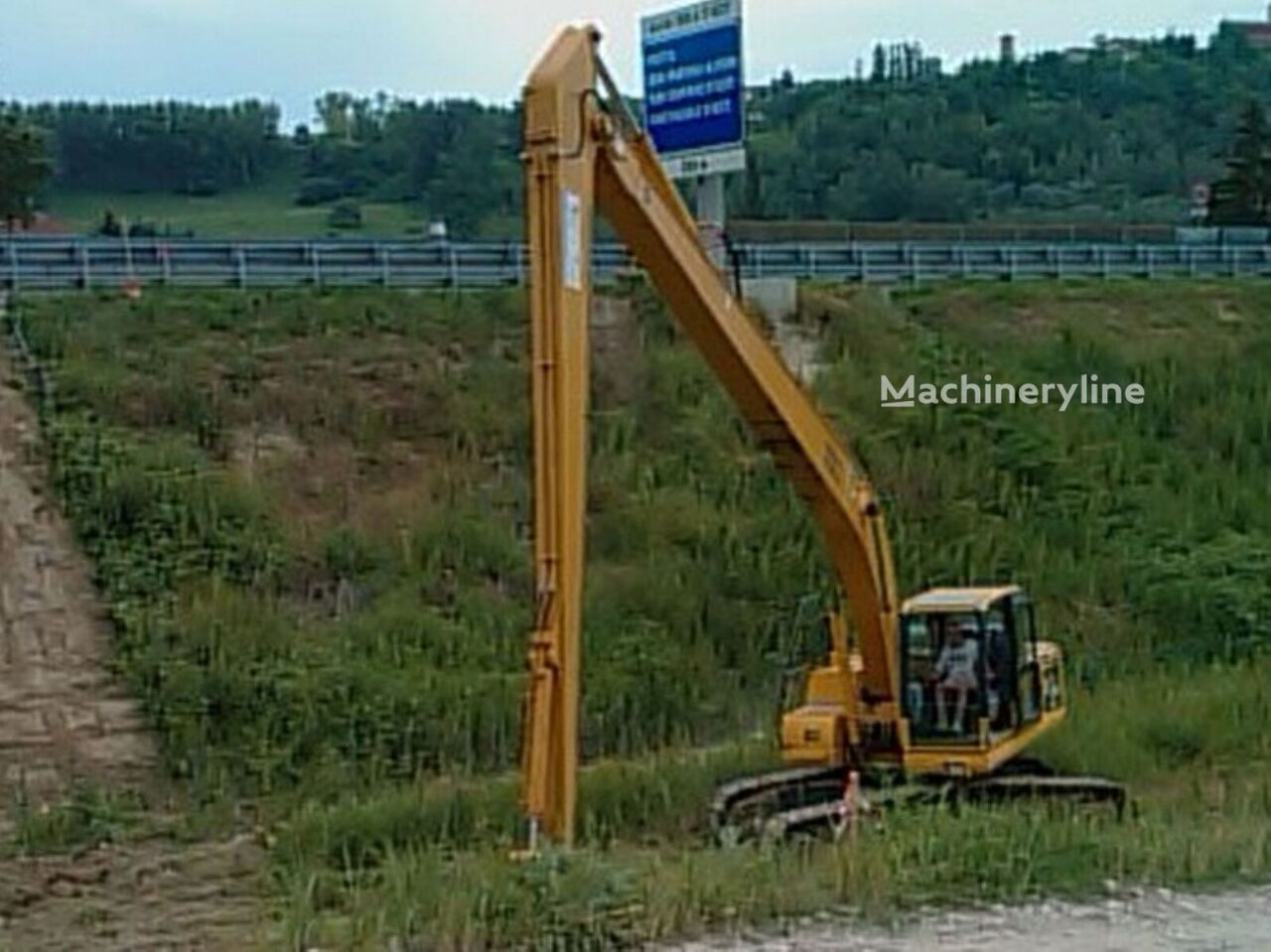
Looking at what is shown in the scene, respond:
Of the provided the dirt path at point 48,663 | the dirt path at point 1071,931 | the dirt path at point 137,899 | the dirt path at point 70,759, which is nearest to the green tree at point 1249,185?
the dirt path at point 70,759

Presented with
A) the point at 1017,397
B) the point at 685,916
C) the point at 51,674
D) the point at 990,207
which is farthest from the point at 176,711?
the point at 990,207

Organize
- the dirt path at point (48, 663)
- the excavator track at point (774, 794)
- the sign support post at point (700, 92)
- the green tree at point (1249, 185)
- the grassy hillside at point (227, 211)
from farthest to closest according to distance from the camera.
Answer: the grassy hillside at point (227, 211) < the green tree at point (1249, 185) < the sign support post at point (700, 92) < the dirt path at point (48, 663) < the excavator track at point (774, 794)

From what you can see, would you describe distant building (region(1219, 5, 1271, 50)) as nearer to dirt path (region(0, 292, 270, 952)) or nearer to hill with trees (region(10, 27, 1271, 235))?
hill with trees (region(10, 27, 1271, 235))

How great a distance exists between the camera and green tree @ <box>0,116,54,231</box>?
55469 millimetres

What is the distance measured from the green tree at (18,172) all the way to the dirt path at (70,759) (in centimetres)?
2460

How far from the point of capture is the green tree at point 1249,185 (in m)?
66.8

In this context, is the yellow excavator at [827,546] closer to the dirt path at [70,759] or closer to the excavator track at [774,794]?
the excavator track at [774,794]

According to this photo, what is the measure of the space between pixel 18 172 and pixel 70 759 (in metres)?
34.4

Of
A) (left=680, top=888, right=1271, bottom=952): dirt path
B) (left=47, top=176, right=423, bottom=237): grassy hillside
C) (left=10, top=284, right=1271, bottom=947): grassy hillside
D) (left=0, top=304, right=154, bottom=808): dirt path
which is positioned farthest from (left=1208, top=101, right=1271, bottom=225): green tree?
(left=680, top=888, right=1271, bottom=952): dirt path

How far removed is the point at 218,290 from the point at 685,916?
2483 centimetres

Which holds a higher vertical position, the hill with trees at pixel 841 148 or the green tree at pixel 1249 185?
the hill with trees at pixel 841 148

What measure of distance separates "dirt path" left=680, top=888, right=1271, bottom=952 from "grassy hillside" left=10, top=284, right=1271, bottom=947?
0.87 meters

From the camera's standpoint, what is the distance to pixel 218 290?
3550 centimetres

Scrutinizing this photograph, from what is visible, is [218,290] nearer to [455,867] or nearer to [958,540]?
[958,540]
